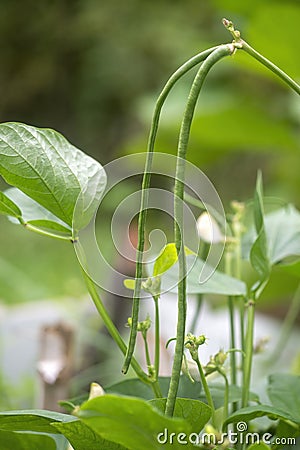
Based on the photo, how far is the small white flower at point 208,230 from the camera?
286 millimetres

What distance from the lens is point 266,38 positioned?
39.9 inches

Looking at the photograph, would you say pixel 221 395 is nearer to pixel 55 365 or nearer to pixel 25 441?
pixel 25 441

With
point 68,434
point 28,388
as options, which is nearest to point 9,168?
point 68,434

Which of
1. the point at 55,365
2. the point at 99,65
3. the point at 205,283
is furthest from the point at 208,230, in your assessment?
the point at 99,65

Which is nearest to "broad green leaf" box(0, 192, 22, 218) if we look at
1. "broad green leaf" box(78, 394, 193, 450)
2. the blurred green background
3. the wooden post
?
"broad green leaf" box(78, 394, 193, 450)

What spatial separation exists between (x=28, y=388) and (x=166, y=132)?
1113 millimetres

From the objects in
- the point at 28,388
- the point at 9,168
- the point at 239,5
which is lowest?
the point at 28,388

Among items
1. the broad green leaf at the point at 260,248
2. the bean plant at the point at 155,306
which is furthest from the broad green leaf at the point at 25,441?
the broad green leaf at the point at 260,248

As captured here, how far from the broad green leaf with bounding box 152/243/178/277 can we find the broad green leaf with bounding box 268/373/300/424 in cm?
8

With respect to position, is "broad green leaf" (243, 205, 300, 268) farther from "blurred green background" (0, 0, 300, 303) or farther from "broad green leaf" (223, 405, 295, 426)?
"blurred green background" (0, 0, 300, 303)

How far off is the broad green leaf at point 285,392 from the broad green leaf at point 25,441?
0.09m

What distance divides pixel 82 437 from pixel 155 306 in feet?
0.16

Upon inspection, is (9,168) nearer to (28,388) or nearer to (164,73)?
(28,388)

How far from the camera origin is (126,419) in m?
0.18
